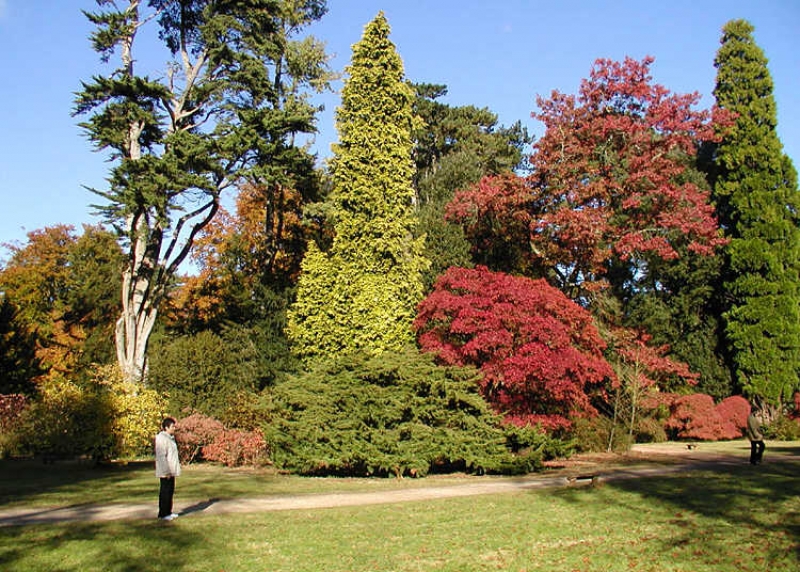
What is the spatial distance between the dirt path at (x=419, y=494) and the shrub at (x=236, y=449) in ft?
19.7

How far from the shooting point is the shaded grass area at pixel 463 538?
22.0 ft

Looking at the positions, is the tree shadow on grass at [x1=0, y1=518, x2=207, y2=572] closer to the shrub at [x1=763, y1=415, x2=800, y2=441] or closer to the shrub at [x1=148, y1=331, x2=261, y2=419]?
the shrub at [x1=148, y1=331, x2=261, y2=419]

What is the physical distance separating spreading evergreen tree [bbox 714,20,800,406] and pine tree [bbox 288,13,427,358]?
52.9 feet

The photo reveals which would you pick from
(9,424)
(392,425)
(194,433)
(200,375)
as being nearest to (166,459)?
(392,425)

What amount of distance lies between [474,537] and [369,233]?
1316 cm

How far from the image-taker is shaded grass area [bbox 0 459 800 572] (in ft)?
22.0

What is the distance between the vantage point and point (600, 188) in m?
22.1

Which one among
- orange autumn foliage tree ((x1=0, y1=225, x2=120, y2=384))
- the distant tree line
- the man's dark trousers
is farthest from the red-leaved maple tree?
orange autumn foliage tree ((x1=0, y1=225, x2=120, y2=384))

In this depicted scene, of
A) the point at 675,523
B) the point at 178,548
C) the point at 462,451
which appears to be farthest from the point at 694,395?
the point at 178,548

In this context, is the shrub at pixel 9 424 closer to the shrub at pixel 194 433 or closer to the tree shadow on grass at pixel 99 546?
the shrub at pixel 194 433

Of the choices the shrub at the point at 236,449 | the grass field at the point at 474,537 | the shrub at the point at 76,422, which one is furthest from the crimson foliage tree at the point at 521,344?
the shrub at the point at 76,422

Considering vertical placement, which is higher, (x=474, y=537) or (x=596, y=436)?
(x=596, y=436)

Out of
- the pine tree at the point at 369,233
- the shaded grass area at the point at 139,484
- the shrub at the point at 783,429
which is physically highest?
the pine tree at the point at 369,233

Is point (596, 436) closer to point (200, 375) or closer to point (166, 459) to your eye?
point (200, 375)
